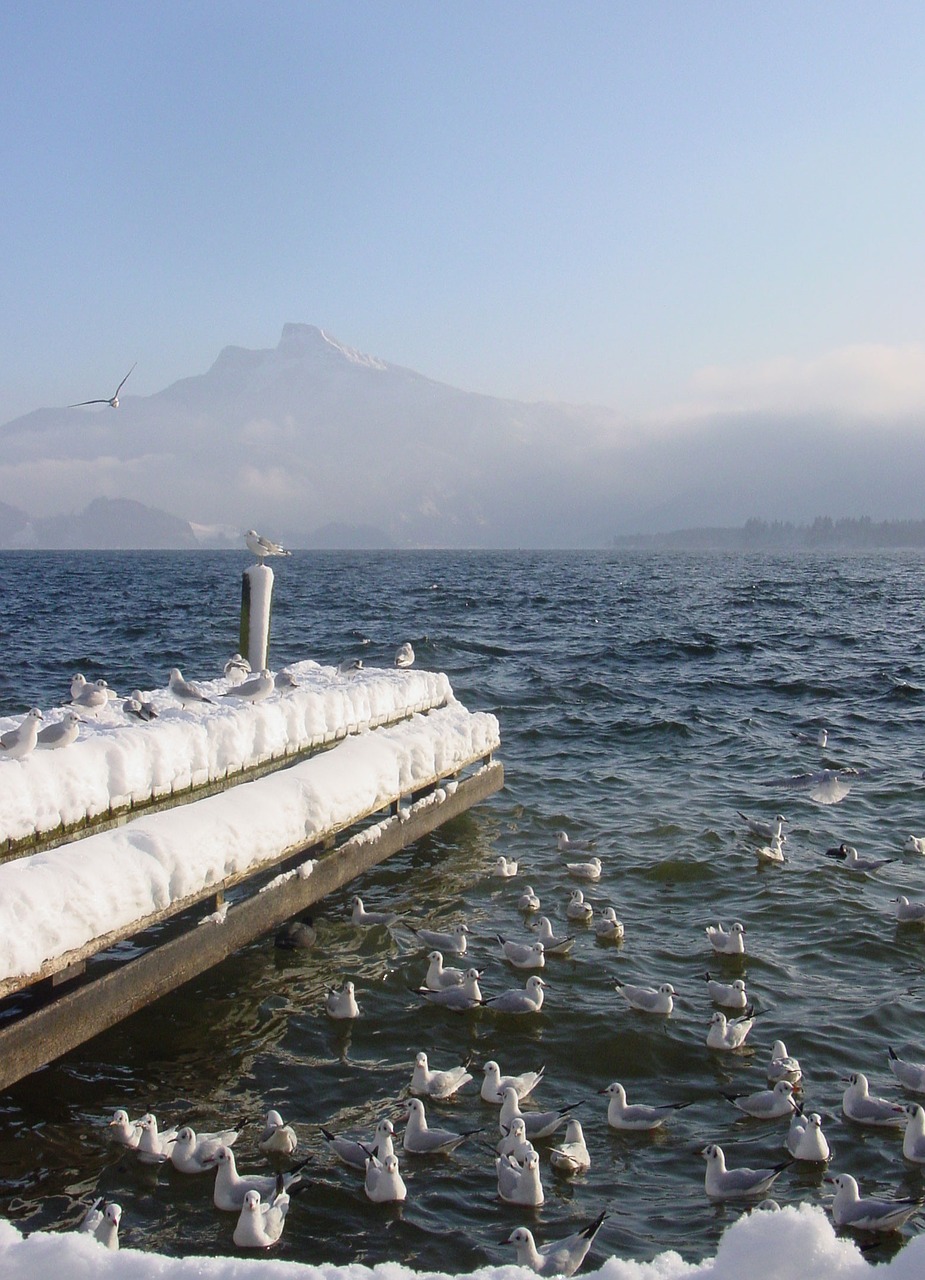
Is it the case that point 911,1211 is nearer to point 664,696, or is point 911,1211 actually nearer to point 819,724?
point 819,724

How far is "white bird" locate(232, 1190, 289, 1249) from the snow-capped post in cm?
1084

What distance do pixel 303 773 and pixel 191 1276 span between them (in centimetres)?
847

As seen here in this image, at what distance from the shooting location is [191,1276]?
3352 mm

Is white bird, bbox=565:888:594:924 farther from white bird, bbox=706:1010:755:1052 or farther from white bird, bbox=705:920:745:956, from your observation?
white bird, bbox=706:1010:755:1052

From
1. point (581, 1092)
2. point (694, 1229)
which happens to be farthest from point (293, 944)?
point (694, 1229)

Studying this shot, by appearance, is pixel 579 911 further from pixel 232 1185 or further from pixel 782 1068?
pixel 232 1185

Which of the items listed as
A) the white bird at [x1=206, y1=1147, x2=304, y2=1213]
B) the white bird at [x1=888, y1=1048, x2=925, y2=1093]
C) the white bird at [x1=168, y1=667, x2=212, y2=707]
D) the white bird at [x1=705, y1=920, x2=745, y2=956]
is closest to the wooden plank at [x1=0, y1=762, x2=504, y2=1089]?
the white bird at [x1=206, y1=1147, x2=304, y2=1213]

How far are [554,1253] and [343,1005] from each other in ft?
12.8

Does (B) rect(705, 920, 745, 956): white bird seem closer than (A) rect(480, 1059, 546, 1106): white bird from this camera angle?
No

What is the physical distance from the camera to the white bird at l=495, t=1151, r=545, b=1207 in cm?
770

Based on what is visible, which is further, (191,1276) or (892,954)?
(892,954)

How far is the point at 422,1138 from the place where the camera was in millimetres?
8305

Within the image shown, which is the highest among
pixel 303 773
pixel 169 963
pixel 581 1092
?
pixel 303 773

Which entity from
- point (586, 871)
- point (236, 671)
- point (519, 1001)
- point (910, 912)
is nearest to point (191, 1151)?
point (519, 1001)
